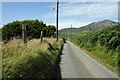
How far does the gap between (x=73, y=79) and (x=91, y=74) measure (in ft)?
6.73

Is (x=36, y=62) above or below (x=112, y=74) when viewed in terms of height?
above

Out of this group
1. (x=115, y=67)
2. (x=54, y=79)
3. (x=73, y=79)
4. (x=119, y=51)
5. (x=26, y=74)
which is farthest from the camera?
(x=119, y=51)

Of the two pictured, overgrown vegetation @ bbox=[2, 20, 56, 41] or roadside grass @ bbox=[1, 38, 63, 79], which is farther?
overgrown vegetation @ bbox=[2, 20, 56, 41]

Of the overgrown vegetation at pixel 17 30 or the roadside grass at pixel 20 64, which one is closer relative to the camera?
the roadside grass at pixel 20 64

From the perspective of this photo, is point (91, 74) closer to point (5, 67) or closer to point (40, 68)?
point (40, 68)

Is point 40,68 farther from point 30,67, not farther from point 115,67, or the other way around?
point 115,67

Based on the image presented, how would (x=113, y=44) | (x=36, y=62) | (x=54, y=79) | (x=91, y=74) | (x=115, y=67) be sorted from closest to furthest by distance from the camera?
(x=36, y=62), (x=54, y=79), (x=91, y=74), (x=115, y=67), (x=113, y=44)

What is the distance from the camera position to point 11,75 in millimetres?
9023

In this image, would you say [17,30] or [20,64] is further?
[17,30]

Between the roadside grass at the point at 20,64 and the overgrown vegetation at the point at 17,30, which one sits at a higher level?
the overgrown vegetation at the point at 17,30

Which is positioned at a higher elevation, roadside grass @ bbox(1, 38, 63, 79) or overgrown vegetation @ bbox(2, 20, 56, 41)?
overgrown vegetation @ bbox(2, 20, 56, 41)

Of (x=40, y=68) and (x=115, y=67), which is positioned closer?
(x=40, y=68)

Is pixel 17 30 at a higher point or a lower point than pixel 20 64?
higher

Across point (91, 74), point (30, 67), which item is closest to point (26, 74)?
point (30, 67)
